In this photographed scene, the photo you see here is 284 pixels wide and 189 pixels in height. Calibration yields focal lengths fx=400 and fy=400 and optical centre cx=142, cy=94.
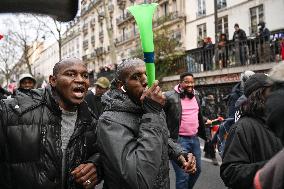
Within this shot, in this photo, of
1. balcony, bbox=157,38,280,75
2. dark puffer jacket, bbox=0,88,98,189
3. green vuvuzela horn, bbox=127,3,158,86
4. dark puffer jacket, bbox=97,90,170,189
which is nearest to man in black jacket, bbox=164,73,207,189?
dark puffer jacket, bbox=0,88,98,189

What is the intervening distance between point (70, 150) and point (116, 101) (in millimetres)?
454

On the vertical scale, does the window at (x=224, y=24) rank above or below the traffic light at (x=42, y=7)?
above

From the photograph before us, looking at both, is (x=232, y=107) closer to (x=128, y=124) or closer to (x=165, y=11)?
(x=128, y=124)

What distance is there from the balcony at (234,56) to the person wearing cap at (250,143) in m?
11.7

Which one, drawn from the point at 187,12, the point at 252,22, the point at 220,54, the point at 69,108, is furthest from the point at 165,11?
the point at 69,108

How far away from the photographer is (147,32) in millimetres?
1870

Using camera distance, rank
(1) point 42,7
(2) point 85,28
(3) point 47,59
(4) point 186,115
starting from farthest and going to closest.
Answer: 1. (3) point 47,59
2. (2) point 85,28
3. (4) point 186,115
4. (1) point 42,7

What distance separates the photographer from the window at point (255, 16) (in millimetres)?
24147

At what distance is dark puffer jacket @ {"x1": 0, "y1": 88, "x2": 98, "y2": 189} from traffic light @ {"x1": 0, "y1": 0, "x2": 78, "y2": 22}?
159 cm

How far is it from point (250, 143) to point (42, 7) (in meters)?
1.96

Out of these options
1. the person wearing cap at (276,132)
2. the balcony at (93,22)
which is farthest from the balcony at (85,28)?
the person wearing cap at (276,132)

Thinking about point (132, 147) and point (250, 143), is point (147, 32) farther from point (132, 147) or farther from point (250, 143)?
point (250, 143)

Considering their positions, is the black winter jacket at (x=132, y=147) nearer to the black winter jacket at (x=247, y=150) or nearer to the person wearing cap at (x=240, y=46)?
the black winter jacket at (x=247, y=150)

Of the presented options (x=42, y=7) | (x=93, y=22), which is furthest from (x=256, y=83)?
(x=93, y=22)
